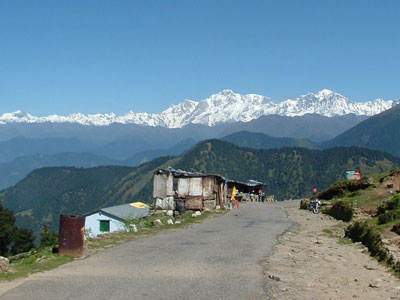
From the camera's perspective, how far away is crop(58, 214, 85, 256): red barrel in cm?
1337

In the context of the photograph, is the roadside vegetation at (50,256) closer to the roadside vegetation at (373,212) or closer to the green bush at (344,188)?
the roadside vegetation at (373,212)

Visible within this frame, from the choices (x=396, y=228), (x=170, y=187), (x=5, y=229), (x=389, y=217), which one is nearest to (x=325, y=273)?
(x=396, y=228)

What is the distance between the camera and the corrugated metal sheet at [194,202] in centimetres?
3912

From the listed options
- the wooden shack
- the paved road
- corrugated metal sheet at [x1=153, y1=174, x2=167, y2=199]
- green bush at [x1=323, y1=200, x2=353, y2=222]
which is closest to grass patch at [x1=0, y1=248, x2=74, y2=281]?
the paved road

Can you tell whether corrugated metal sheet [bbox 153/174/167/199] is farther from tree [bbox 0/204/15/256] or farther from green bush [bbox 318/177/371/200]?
tree [bbox 0/204/15/256]

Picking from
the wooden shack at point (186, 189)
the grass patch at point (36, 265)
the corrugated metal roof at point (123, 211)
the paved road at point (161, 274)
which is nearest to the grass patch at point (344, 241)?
the paved road at point (161, 274)

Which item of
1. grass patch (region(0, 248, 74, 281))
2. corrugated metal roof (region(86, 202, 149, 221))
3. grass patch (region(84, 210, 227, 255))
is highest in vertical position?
grass patch (region(0, 248, 74, 281))

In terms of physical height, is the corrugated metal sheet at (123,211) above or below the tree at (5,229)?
above

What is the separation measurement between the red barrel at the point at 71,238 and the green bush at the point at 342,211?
1675 cm

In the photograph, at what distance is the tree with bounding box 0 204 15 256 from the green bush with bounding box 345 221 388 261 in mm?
57216

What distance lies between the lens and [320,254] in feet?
49.4

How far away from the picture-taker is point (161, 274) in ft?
36.6

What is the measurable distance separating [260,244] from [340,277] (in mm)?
5179

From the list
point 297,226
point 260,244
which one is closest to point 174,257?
point 260,244
